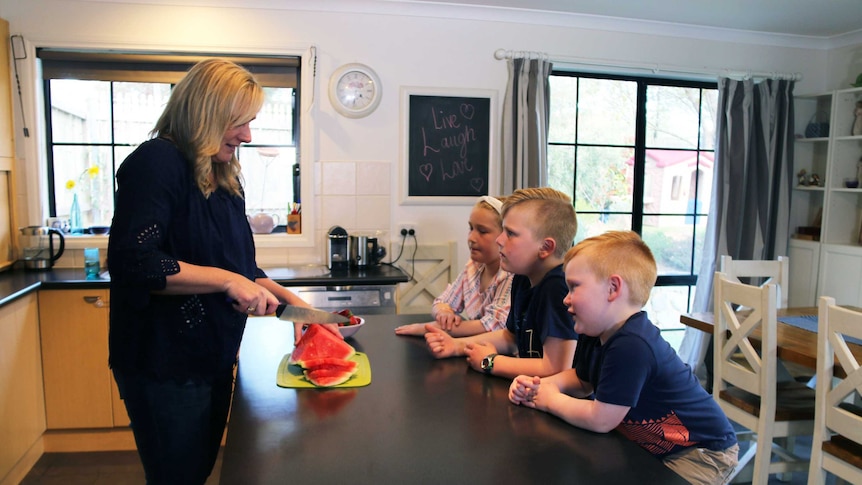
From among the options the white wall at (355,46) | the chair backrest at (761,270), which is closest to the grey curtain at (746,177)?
the white wall at (355,46)

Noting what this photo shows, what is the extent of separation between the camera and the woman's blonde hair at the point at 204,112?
4.96 feet

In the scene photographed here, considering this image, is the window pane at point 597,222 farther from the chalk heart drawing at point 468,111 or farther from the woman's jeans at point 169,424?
the woman's jeans at point 169,424

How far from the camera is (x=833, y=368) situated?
7.47 feet

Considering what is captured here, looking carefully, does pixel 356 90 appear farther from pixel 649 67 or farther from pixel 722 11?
pixel 722 11

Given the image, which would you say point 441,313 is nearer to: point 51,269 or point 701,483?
point 701,483

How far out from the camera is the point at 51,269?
3436 mm

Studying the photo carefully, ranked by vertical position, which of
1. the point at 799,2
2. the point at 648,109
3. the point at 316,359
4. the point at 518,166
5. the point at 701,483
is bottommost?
the point at 701,483

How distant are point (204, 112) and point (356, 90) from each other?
7.57 ft

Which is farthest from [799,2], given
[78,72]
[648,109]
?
[78,72]

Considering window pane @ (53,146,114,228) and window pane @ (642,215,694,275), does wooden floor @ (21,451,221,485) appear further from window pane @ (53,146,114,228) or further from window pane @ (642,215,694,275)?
window pane @ (642,215,694,275)

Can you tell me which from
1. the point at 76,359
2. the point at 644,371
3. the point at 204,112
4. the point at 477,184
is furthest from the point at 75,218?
the point at 644,371

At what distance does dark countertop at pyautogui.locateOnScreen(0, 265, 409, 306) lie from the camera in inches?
117

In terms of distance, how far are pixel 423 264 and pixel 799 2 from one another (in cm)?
273

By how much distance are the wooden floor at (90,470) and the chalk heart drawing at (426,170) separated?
203 cm
